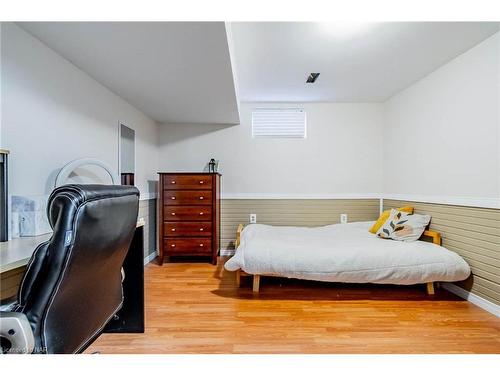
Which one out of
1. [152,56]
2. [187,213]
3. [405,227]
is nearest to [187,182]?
[187,213]

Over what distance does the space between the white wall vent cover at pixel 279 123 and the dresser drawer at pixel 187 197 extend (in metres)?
1.23

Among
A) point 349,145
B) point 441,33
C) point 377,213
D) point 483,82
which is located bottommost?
point 377,213

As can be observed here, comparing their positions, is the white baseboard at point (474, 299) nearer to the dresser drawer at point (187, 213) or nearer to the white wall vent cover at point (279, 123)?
the white wall vent cover at point (279, 123)

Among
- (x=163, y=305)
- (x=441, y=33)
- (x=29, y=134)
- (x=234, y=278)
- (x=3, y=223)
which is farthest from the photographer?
(x=234, y=278)

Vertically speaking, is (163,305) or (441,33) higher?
(441,33)

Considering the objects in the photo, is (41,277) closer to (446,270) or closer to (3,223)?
(3,223)

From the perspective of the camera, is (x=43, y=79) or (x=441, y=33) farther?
(x=441, y=33)

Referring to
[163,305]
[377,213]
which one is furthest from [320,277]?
[377,213]

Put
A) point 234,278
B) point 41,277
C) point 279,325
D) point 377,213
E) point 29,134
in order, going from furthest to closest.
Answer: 1. point 377,213
2. point 234,278
3. point 279,325
4. point 29,134
5. point 41,277

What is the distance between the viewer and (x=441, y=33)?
233 centimetres

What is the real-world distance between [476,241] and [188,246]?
9.97 feet

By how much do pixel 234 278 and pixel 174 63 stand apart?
7.28 feet

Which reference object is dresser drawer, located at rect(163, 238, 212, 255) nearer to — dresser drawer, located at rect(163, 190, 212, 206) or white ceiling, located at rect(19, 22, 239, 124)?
dresser drawer, located at rect(163, 190, 212, 206)

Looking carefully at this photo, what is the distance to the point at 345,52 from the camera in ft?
8.77
